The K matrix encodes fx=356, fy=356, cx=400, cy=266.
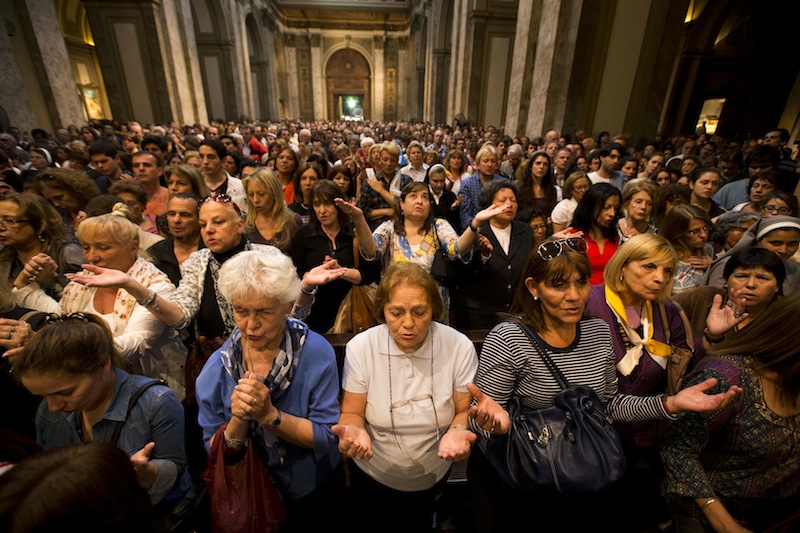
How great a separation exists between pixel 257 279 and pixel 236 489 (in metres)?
0.92

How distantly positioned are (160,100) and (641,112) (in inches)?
610

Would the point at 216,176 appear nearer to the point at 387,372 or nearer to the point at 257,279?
the point at 257,279

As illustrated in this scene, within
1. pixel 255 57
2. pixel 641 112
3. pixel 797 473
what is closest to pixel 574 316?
pixel 797 473

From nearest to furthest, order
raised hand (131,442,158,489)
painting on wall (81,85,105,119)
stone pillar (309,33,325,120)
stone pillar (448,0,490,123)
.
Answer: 1. raised hand (131,442,158,489)
2. stone pillar (448,0,490,123)
3. painting on wall (81,85,105,119)
4. stone pillar (309,33,325,120)

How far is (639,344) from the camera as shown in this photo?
6.70 ft

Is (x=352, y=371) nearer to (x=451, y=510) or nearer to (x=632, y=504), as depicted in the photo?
(x=451, y=510)

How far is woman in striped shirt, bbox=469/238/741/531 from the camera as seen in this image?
1.73m

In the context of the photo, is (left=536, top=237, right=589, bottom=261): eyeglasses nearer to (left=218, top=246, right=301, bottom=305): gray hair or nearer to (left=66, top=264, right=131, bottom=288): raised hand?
(left=218, top=246, right=301, bottom=305): gray hair

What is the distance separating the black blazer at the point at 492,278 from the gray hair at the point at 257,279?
5.53 feet

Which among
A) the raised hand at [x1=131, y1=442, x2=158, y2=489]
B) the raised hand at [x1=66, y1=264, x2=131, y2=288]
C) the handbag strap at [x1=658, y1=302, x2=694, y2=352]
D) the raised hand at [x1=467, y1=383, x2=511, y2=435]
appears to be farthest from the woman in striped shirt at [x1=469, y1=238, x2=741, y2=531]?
the raised hand at [x1=66, y1=264, x2=131, y2=288]

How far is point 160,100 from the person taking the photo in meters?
13.1

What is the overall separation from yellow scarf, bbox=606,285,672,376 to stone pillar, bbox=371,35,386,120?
39.8 metres

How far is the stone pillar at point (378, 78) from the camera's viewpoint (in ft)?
119

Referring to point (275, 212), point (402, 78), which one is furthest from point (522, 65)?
point (402, 78)
